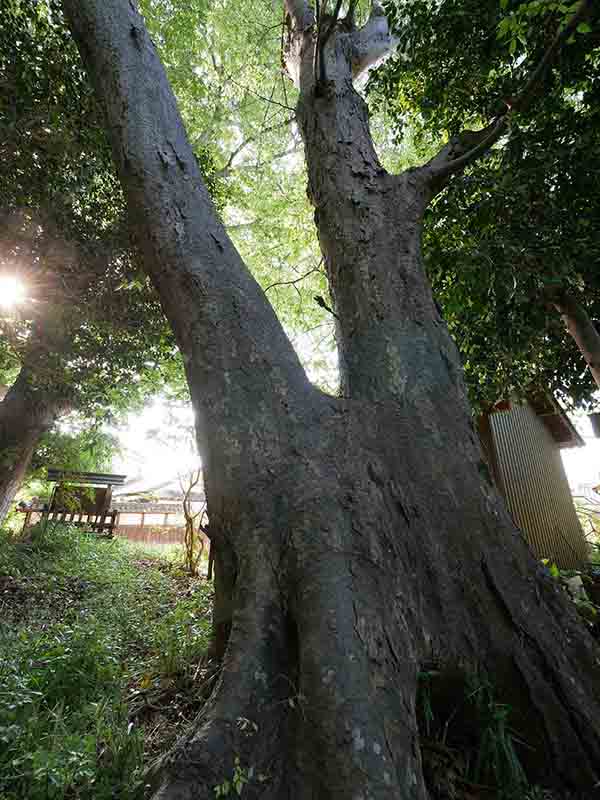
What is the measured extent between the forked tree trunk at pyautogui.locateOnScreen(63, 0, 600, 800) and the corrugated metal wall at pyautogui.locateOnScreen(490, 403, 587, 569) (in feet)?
19.0

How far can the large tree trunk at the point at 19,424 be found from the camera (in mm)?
5543

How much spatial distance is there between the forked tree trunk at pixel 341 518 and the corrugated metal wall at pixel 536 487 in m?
5.80

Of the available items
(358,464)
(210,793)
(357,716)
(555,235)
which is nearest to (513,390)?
(555,235)

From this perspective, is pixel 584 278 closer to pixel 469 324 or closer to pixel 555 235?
pixel 555 235

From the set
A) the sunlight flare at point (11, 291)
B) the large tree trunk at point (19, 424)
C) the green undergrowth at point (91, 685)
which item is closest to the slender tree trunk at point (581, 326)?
the green undergrowth at point (91, 685)

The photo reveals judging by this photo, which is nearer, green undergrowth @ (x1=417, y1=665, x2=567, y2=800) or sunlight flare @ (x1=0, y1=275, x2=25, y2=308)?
green undergrowth @ (x1=417, y1=665, x2=567, y2=800)

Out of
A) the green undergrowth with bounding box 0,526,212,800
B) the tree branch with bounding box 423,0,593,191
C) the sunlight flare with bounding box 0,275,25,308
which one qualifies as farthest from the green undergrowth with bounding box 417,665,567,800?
the sunlight flare with bounding box 0,275,25,308

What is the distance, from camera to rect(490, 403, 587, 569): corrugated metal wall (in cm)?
786

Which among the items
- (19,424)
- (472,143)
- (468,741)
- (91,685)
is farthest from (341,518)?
(19,424)

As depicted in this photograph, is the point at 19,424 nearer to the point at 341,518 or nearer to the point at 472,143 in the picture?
the point at 341,518

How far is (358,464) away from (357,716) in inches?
35.6

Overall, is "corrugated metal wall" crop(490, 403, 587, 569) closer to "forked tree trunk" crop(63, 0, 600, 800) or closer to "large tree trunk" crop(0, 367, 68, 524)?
"forked tree trunk" crop(63, 0, 600, 800)

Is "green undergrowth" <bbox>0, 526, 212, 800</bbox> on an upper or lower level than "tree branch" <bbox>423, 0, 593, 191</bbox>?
lower

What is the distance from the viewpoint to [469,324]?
411 centimetres
